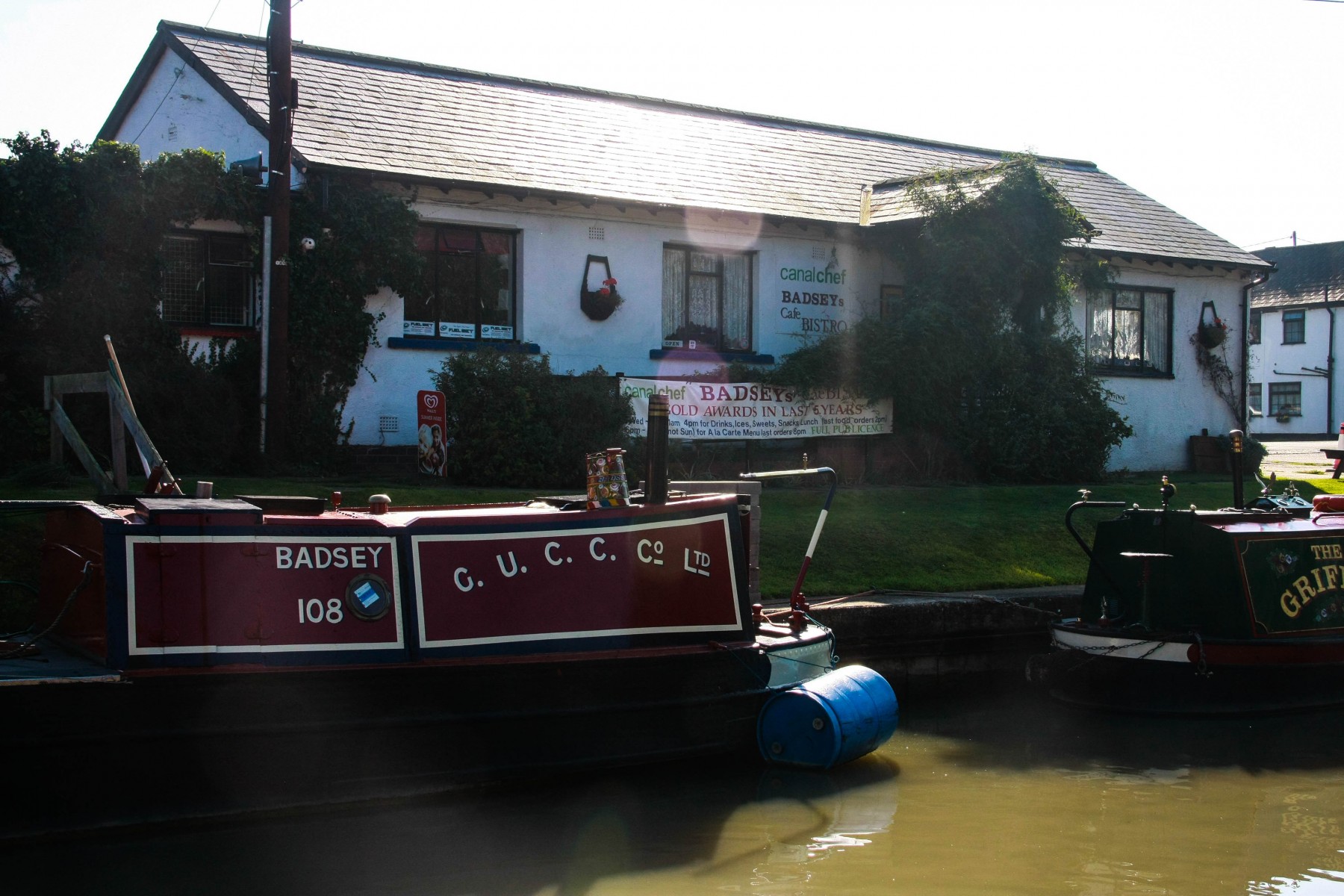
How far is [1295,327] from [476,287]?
119 feet

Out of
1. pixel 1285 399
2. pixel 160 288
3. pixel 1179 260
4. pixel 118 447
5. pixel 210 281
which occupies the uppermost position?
pixel 1179 260

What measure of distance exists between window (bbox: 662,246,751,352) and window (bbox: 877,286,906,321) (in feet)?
6.67

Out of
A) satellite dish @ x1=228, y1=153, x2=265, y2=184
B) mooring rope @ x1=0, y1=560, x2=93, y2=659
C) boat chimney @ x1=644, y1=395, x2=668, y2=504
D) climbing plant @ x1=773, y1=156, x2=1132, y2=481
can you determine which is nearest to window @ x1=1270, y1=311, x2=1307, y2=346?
climbing plant @ x1=773, y1=156, x2=1132, y2=481

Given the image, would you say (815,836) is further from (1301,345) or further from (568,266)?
(1301,345)

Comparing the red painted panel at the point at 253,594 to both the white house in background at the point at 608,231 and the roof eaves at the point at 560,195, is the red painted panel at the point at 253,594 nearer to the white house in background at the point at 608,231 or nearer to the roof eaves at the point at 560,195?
the white house in background at the point at 608,231

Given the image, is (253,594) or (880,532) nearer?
(253,594)

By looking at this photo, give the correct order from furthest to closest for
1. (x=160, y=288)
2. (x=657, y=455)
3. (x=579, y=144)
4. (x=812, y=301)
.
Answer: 1. (x=812, y=301)
2. (x=579, y=144)
3. (x=160, y=288)
4. (x=657, y=455)

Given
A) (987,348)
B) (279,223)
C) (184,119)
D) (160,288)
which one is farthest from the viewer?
(987,348)

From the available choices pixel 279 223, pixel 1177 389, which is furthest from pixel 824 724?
pixel 1177 389

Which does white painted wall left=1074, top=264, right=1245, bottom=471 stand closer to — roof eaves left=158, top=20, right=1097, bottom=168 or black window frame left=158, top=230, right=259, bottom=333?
roof eaves left=158, top=20, right=1097, bottom=168

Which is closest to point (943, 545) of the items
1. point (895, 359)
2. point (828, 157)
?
point (895, 359)

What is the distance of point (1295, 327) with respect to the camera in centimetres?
4331

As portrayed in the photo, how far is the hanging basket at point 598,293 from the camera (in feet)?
54.3

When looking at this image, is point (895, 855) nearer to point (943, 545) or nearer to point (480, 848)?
point (480, 848)
